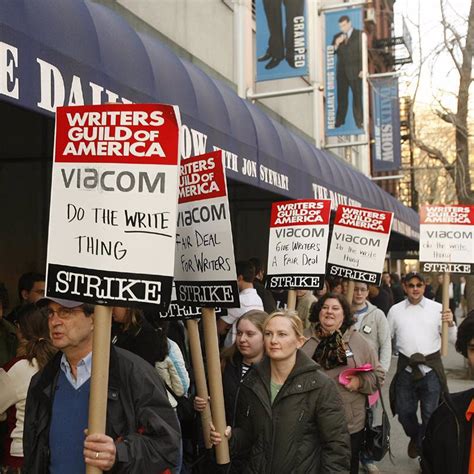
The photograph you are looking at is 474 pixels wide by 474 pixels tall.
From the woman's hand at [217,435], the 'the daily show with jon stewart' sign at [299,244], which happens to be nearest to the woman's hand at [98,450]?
the woman's hand at [217,435]

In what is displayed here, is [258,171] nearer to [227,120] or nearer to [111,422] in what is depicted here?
[227,120]

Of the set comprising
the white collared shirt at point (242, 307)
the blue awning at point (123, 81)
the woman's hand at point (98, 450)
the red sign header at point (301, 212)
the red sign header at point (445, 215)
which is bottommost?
the woman's hand at point (98, 450)

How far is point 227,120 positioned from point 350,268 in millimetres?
2200

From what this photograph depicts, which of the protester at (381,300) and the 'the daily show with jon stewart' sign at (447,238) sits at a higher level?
the 'the daily show with jon stewart' sign at (447,238)

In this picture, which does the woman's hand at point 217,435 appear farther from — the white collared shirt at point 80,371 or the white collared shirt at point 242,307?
the white collared shirt at point 242,307

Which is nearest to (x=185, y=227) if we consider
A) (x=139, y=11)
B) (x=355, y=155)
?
(x=139, y=11)

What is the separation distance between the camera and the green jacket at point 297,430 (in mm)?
4129

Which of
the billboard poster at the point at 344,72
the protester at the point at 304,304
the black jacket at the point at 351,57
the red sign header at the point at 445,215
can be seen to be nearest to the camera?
the protester at the point at 304,304

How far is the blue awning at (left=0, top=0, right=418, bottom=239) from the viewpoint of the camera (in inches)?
191

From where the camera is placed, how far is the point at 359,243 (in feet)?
27.4

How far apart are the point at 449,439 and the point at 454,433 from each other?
0.11 ft

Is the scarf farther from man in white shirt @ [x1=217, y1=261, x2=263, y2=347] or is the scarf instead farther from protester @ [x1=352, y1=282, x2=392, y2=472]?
protester @ [x1=352, y1=282, x2=392, y2=472]

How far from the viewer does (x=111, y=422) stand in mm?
3090

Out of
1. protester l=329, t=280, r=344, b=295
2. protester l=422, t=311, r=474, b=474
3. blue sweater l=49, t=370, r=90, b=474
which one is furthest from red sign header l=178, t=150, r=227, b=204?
protester l=329, t=280, r=344, b=295
